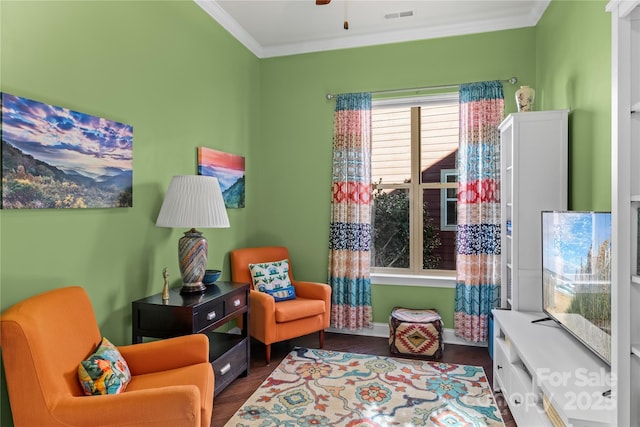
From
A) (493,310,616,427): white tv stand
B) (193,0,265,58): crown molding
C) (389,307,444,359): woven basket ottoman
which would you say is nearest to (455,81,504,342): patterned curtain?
(389,307,444,359): woven basket ottoman

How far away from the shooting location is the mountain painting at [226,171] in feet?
10.7

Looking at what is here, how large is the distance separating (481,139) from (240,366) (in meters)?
2.85

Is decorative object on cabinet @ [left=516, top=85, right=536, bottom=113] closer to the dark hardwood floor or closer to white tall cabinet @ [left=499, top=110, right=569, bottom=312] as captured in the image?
white tall cabinet @ [left=499, top=110, right=569, bottom=312]

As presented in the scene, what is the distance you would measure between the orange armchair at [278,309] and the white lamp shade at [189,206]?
37.0 inches

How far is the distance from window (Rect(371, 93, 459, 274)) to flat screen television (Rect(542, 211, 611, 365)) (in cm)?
141

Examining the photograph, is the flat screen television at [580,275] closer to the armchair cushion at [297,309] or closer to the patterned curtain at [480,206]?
the patterned curtain at [480,206]

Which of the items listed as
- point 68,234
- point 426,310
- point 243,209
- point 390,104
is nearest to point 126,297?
point 68,234

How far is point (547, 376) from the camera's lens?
1.75 m

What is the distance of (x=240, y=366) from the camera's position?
Result: 9.34 ft

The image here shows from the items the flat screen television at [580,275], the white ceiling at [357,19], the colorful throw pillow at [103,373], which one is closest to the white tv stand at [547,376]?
the flat screen television at [580,275]

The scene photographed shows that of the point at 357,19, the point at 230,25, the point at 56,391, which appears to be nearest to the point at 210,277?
the point at 56,391

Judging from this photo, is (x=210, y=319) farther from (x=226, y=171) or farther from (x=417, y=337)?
(x=417, y=337)

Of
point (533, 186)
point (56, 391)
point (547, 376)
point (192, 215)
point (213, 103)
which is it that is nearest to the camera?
point (56, 391)

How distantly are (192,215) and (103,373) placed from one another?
1049mm
